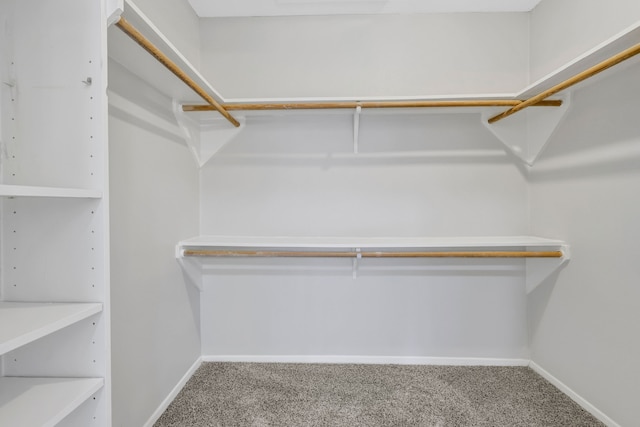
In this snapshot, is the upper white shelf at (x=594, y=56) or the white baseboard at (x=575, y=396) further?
the white baseboard at (x=575, y=396)

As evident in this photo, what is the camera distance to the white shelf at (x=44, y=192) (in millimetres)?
602

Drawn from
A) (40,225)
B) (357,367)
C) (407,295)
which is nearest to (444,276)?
(407,295)

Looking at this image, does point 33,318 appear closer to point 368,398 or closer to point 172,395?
point 172,395

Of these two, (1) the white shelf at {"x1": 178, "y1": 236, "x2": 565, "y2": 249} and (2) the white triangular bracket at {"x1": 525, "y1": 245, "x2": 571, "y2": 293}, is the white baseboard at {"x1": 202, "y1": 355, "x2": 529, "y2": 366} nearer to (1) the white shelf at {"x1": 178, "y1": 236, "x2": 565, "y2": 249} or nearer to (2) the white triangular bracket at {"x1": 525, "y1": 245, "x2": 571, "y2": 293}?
(2) the white triangular bracket at {"x1": 525, "y1": 245, "x2": 571, "y2": 293}

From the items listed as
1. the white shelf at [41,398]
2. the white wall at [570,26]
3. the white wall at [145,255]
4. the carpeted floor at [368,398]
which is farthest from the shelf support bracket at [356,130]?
the white shelf at [41,398]

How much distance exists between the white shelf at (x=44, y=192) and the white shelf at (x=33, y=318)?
0.90ft

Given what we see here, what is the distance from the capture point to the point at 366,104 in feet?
5.73

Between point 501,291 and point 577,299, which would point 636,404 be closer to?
point 577,299

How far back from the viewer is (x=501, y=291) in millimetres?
2059

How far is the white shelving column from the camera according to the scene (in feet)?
2.69

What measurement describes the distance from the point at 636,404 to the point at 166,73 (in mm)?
2479

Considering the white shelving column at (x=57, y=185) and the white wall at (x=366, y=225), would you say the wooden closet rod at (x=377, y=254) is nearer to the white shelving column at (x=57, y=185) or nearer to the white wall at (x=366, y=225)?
the white wall at (x=366, y=225)

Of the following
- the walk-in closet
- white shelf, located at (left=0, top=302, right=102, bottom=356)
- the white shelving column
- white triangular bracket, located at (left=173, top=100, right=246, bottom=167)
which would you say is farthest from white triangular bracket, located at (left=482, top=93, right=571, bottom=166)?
white shelf, located at (left=0, top=302, right=102, bottom=356)

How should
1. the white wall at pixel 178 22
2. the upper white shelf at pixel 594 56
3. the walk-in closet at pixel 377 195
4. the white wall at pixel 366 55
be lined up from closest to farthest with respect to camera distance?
the upper white shelf at pixel 594 56 < the walk-in closet at pixel 377 195 < the white wall at pixel 178 22 < the white wall at pixel 366 55
